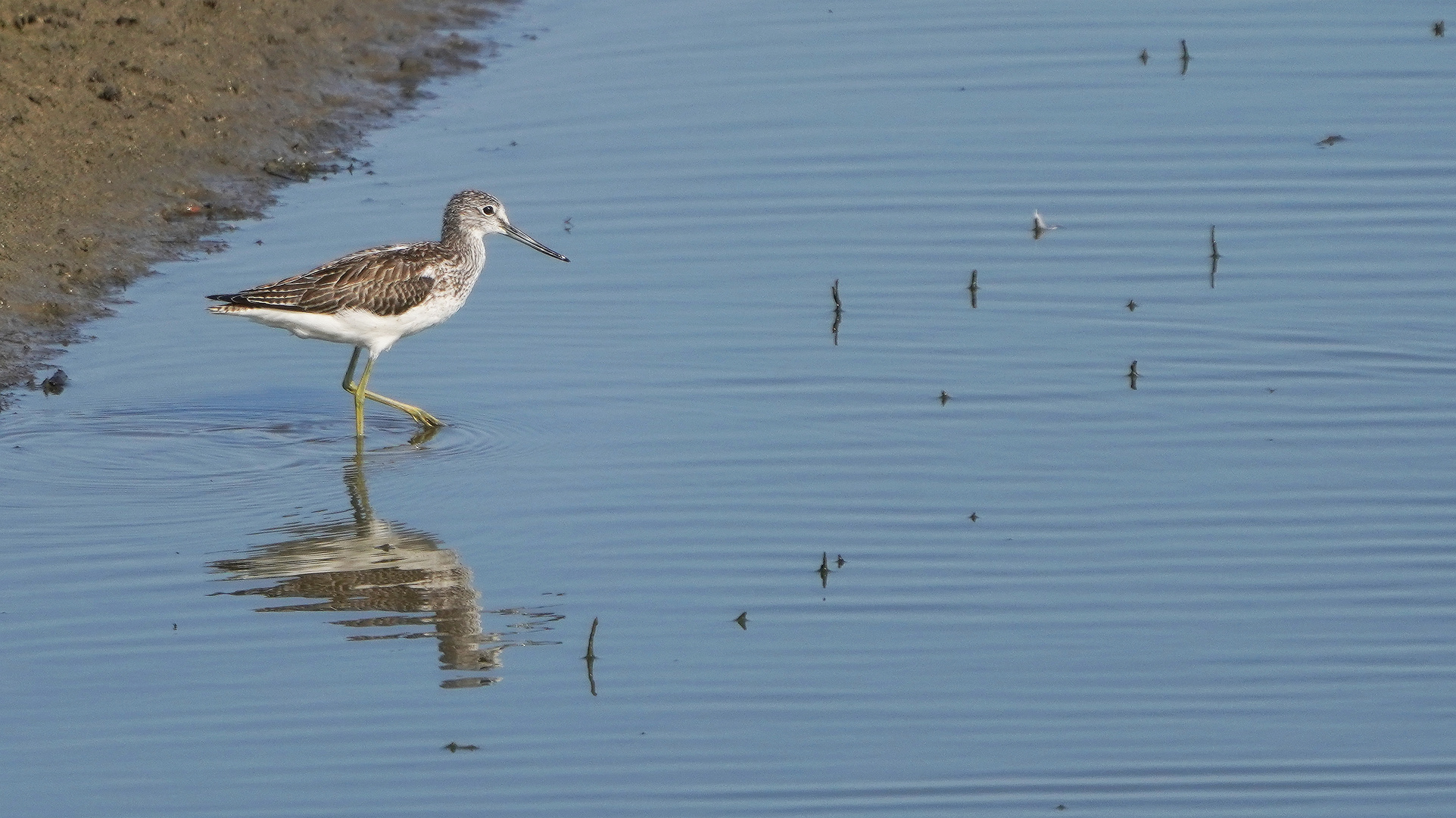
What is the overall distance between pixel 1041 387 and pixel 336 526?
3587mm

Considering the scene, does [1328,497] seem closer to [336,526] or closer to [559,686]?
[559,686]

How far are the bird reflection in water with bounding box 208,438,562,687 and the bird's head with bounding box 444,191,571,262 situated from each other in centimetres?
256

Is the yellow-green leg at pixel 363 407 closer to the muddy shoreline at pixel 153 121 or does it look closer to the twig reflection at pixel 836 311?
the muddy shoreline at pixel 153 121

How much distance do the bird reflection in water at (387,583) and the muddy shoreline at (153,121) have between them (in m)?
2.61

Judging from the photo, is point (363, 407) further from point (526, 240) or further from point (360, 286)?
point (526, 240)

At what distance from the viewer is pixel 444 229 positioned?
11742 mm

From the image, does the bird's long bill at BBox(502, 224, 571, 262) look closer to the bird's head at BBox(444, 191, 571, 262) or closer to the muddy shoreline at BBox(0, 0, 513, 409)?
the bird's head at BBox(444, 191, 571, 262)

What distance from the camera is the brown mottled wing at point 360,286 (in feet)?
35.3

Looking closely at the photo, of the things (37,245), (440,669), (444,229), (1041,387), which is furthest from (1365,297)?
(37,245)

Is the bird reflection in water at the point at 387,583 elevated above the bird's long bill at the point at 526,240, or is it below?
below

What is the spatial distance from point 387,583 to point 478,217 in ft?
11.5

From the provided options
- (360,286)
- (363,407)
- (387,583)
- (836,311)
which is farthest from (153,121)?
(387,583)

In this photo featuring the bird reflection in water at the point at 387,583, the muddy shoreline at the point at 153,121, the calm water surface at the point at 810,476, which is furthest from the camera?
the muddy shoreline at the point at 153,121

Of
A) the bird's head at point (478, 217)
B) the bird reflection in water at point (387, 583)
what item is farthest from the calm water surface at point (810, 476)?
the bird's head at point (478, 217)
